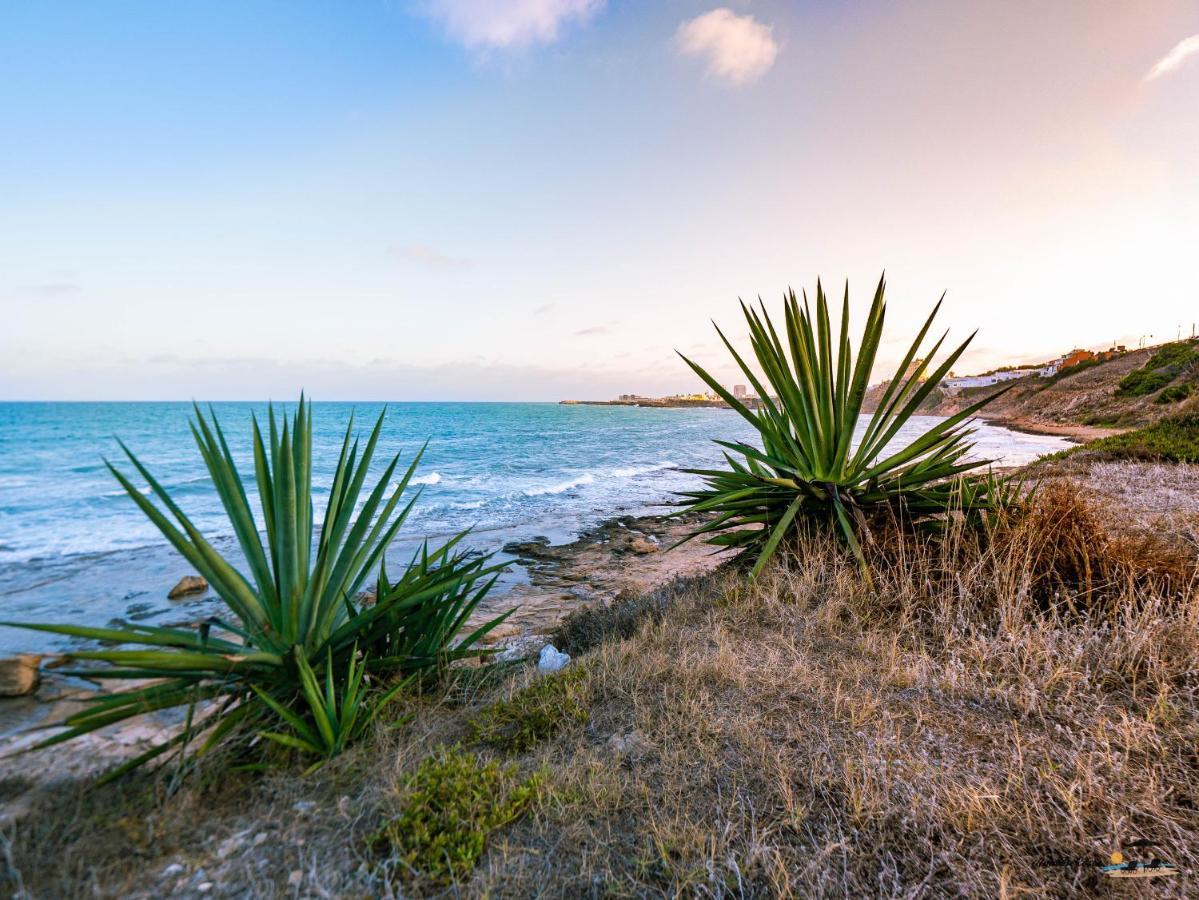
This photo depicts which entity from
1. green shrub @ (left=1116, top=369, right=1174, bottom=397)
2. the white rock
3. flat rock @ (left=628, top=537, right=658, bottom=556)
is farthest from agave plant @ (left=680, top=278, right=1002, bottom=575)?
green shrub @ (left=1116, top=369, right=1174, bottom=397)

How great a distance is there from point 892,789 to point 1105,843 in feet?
1.98

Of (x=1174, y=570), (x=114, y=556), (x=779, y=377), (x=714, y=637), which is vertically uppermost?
(x=779, y=377)

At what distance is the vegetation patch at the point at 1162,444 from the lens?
29.7 ft

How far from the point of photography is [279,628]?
2436 millimetres

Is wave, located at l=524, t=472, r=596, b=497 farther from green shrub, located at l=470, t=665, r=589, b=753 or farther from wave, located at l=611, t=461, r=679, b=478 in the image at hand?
green shrub, located at l=470, t=665, r=589, b=753

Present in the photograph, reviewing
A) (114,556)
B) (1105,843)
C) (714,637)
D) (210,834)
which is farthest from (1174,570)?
(114,556)

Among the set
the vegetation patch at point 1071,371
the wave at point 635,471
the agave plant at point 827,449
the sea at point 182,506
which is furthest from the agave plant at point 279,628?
the vegetation patch at point 1071,371

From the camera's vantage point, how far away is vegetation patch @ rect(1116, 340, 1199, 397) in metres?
23.2

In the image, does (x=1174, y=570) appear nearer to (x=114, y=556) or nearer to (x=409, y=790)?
(x=409, y=790)

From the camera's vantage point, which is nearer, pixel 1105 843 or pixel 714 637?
pixel 1105 843

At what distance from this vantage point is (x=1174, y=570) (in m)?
3.41

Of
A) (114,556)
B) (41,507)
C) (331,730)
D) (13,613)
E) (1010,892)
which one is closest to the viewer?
(1010,892)

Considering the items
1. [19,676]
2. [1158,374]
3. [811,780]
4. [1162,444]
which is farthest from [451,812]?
[1158,374]

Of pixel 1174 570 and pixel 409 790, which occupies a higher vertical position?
pixel 1174 570
